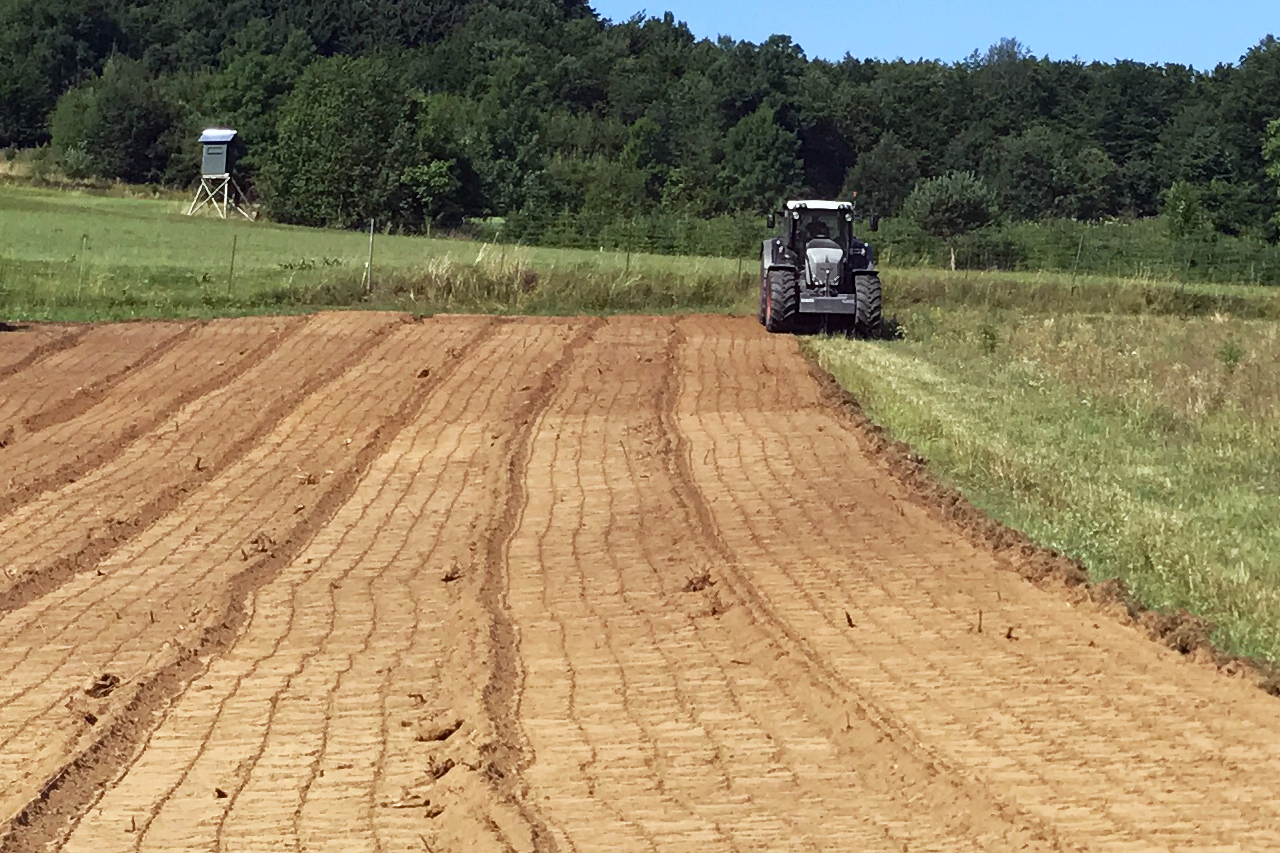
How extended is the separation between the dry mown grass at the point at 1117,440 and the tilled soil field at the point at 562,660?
688mm

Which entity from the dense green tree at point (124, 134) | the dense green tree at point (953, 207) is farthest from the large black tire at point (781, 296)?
the dense green tree at point (124, 134)

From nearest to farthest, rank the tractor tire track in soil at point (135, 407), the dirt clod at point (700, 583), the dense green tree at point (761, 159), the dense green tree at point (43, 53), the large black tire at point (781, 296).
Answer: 1. the dirt clod at point (700, 583)
2. the tractor tire track in soil at point (135, 407)
3. the large black tire at point (781, 296)
4. the dense green tree at point (761, 159)
5. the dense green tree at point (43, 53)

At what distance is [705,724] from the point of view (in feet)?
23.3

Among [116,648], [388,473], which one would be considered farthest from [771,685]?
[388,473]

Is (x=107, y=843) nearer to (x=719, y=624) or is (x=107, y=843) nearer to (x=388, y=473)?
(x=719, y=624)

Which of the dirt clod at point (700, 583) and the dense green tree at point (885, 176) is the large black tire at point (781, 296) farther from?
the dense green tree at point (885, 176)

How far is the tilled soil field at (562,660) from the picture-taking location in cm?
595

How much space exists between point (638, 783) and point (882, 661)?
219 cm

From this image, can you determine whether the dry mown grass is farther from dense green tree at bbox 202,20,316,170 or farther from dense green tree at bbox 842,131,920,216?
dense green tree at bbox 842,131,920,216

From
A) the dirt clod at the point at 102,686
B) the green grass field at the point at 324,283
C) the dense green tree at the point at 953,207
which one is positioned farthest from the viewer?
the dense green tree at the point at 953,207

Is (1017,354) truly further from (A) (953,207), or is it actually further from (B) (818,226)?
(A) (953,207)

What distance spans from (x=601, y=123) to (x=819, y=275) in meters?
72.4

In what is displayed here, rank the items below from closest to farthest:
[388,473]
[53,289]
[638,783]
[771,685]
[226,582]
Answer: [638,783]
[771,685]
[226,582]
[388,473]
[53,289]

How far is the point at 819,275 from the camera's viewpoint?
23.8m
